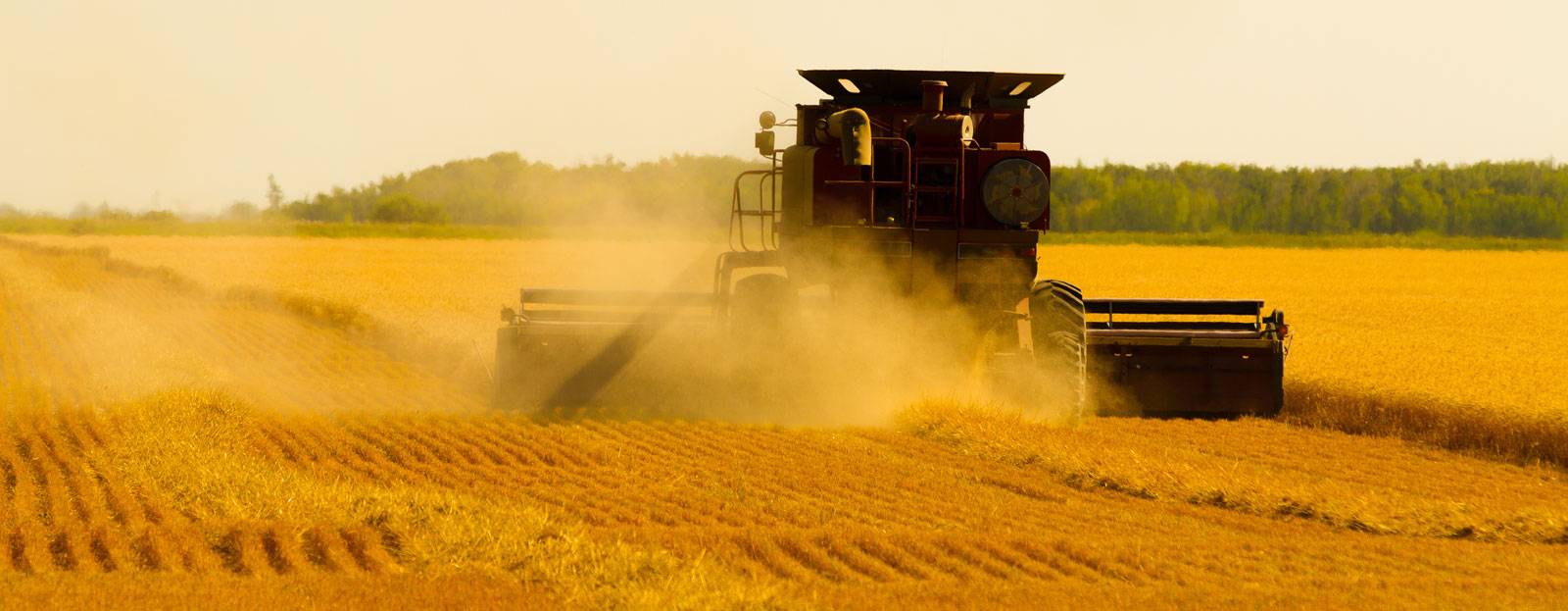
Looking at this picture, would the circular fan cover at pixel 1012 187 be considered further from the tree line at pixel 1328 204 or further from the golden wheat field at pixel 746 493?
the tree line at pixel 1328 204

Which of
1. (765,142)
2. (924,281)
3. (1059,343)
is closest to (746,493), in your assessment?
(924,281)

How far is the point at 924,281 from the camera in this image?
13.2 meters

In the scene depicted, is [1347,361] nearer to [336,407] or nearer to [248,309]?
[336,407]

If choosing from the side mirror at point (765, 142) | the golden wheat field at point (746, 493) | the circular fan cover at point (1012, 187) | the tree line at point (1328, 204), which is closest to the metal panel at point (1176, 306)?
the golden wheat field at point (746, 493)

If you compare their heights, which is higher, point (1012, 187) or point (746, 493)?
point (1012, 187)

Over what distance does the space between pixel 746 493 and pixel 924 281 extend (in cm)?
422

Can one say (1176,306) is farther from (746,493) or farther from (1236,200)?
(1236,200)

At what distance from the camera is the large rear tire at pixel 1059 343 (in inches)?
513

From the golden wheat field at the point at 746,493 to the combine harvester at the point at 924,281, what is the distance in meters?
0.57

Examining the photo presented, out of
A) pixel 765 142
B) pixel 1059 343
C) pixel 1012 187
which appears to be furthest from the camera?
pixel 765 142

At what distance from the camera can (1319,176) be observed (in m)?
91.1

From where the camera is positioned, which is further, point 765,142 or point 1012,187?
point 765,142

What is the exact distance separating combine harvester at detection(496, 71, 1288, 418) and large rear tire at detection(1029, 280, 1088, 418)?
0.05 feet

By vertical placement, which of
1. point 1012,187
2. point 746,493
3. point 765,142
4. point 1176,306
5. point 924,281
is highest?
point 765,142
